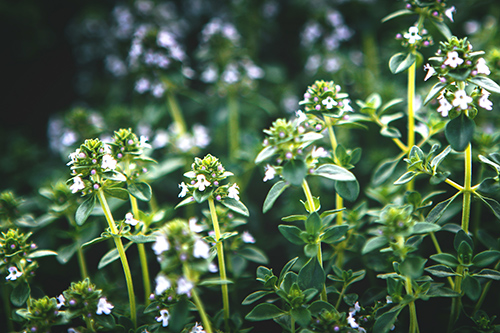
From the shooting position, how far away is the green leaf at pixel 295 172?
1.47 meters

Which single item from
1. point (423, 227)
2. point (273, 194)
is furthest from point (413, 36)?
point (273, 194)

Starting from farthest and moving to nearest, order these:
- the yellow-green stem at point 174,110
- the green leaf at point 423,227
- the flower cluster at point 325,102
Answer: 1. the yellow-green stem at point 174,110
2. the flower cluster at point 325,102
3. the green leaf at point 423,227

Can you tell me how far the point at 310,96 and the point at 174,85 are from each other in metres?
1.51

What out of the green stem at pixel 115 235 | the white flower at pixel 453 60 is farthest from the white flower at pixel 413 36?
the green stem at pixel 115 235

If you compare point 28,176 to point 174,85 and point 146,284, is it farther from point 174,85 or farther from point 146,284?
point 146,284

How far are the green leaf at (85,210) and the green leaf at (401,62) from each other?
1.64 m

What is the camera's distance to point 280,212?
107 inches

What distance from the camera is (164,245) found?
51.9 inches

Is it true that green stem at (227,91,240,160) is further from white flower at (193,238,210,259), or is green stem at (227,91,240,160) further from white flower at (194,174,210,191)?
white flower at (193,238,210,259)

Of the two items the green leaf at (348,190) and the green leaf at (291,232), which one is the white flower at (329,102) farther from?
the green leaf at (291,232)

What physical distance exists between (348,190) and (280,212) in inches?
38.9

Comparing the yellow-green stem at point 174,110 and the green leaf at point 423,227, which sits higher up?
the yellow-green stem at point 174,110

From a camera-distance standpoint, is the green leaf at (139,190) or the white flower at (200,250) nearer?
the white flower at (200,250)

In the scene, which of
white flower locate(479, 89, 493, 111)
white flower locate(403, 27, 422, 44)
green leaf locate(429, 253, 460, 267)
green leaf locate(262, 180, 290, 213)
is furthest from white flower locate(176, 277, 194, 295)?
white flower locate(403, 27, 422, 44)
